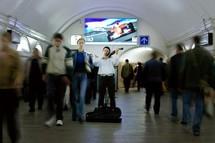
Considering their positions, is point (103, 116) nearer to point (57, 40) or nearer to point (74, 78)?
point (74, 78)

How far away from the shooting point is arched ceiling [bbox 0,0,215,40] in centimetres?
1738

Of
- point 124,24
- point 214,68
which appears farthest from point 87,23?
point 214,68

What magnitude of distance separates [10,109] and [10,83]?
349 mm

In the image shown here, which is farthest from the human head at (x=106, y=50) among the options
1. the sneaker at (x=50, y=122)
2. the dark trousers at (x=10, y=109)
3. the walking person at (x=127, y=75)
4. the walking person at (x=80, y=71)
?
the walking person at (x=127, y=75)

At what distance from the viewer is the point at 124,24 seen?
95.9 ft

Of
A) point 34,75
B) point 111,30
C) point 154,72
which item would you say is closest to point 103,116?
point 154,72

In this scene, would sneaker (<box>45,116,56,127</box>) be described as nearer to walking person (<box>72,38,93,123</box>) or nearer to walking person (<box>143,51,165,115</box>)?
walking person (<box>72,38,93,123</box>)

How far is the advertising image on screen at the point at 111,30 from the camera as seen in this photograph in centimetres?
2914

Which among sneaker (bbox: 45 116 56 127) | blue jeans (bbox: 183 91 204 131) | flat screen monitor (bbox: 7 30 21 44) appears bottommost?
sneaker (bbox: 45 116 56 127)

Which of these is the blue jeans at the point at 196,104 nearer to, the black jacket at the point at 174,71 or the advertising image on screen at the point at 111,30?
the black jacket at the point at 174,71

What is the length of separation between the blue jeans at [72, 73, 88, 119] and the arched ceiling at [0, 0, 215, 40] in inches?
266

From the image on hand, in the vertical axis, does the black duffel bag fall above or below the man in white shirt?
below

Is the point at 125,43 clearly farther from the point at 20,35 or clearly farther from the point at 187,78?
the point at 187,78

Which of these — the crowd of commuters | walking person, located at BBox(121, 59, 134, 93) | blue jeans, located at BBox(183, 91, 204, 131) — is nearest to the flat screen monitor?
the crowd of commuters
